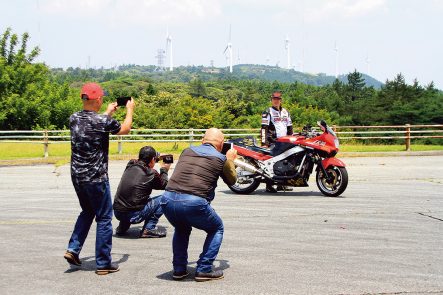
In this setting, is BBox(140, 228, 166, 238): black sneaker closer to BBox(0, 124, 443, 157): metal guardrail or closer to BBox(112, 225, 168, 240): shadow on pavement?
BBox(112, 225, 168, 240): shadow on pavement

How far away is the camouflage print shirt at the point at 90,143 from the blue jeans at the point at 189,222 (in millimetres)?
762

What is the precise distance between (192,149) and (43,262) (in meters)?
2.17

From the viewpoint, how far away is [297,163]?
493 inches

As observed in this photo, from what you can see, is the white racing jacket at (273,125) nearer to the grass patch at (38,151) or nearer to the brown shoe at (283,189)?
the brown shoe at (283,189)

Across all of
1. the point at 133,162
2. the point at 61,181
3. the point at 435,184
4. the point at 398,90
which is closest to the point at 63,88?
the point at 61,181

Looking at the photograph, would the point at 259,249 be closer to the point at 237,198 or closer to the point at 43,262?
the point at 43,262

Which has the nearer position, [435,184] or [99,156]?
[99,156]

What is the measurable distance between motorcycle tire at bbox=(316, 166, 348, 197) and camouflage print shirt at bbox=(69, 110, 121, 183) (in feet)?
22.3

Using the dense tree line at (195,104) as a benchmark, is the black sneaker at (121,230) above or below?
below

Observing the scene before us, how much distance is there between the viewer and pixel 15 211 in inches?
418

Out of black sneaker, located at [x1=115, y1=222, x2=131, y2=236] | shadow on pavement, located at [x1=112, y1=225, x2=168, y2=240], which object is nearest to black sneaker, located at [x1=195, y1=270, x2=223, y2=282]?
shadow on pavement, located at [x1=112, y1=225, x2=168, y2=240]

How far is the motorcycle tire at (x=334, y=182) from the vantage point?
12.0 metres

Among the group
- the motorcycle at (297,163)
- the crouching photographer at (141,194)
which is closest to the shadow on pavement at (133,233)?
the crouching photographer at (141,194)

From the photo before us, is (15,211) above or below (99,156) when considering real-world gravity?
below
